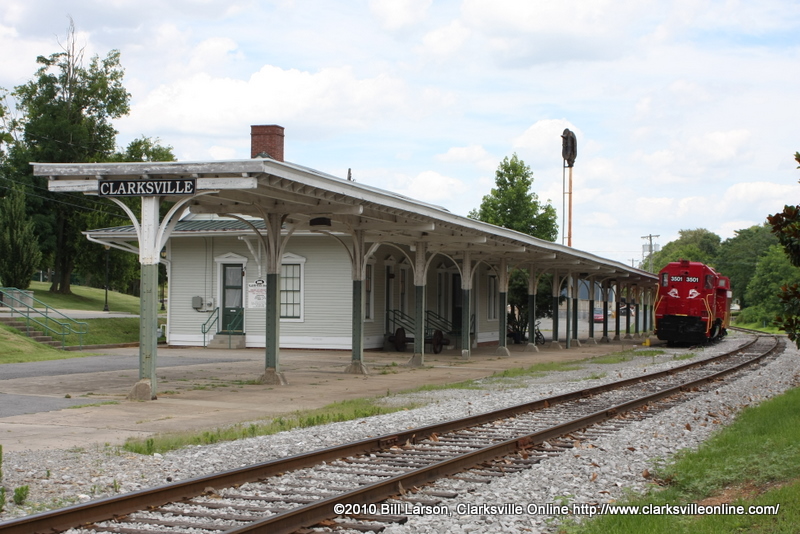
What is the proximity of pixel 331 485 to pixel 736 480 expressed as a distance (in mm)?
3630

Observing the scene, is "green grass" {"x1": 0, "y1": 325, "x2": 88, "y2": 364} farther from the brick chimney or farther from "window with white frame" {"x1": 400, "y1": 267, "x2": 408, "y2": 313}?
"window with white frame" {"x1": 400, "y1": 267, "x2": 408, "y2": 313}

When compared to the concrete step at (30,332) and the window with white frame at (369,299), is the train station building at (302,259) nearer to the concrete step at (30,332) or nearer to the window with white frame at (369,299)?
the window with white frame at (369,299)

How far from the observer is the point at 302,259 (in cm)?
2688

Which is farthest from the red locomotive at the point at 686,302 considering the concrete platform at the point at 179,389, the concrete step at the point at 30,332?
the concrete step at the point at 30,332

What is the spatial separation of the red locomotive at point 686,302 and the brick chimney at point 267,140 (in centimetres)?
1658

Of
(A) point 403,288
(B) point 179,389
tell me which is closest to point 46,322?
(A) point 403,288

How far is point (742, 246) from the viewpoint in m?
113

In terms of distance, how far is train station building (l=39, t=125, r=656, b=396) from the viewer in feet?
42.4

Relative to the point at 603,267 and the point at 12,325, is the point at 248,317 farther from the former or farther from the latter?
the point at 603,267

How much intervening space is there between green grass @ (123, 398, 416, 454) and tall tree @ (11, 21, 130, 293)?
131 ft

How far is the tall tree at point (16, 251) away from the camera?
37.2 m

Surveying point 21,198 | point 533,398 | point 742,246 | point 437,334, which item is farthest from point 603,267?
point 742,246

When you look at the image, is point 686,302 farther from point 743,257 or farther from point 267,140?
point 743,257

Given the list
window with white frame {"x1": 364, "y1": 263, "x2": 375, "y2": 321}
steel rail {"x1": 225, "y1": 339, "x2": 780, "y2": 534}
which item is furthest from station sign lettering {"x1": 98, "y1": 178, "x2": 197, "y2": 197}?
window with white frame {"x1": 364, "y1": 263, "x2": 375, "y2": 321}
